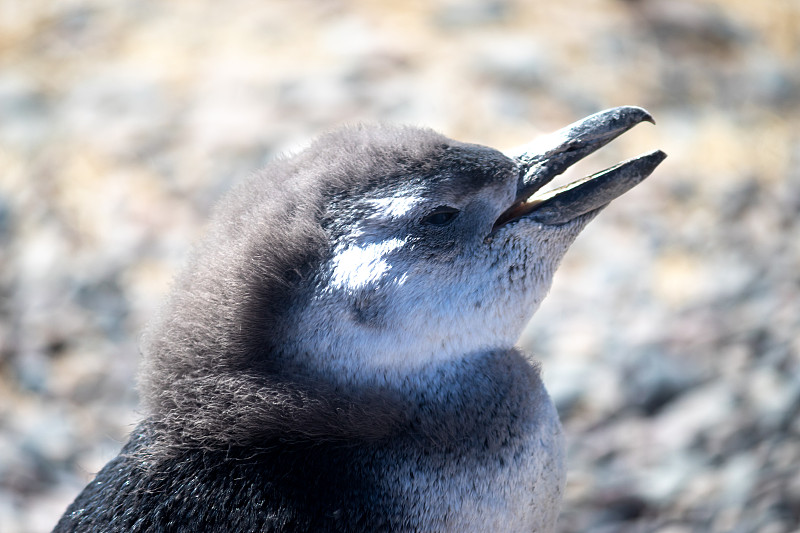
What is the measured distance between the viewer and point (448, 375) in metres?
2.23

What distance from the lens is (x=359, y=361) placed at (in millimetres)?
2193

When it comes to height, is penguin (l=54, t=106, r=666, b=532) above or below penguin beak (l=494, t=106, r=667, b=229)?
below

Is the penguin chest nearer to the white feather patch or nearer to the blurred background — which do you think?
the white feather patch

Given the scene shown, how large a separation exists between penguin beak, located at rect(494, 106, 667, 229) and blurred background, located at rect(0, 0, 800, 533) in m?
1.55

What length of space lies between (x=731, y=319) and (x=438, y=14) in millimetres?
2515

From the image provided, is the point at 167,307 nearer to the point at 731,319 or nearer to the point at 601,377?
the point at 601,377

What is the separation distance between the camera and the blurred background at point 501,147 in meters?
3.68

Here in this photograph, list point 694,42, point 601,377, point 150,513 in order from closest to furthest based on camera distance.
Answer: point 150,513 → point 601,377 → point 694,42

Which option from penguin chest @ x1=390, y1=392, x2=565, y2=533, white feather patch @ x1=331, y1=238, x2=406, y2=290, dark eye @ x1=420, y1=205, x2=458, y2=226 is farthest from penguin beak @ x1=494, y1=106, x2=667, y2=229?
penguin chest @ x1=390, y1=392, x2=565, y2=533

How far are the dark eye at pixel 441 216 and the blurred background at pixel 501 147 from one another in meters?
1.63

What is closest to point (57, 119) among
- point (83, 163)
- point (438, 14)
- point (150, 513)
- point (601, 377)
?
point (83, 163)

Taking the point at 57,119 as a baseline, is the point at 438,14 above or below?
above

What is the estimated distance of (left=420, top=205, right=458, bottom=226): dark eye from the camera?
7.48 feet

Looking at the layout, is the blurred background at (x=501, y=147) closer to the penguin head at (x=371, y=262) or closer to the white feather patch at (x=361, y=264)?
the penguin head at (x=371, y=262)
